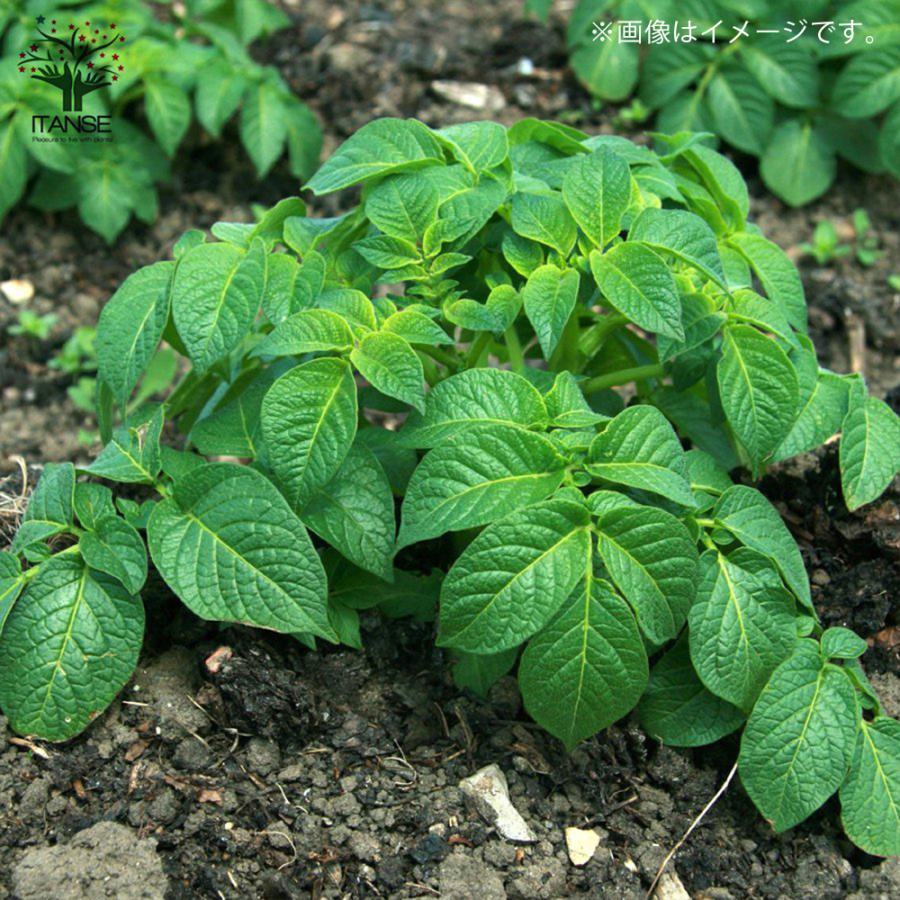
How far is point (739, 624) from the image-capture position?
210cm

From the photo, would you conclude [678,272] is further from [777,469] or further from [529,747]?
[529,747]

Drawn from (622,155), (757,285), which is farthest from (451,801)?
(757,285)

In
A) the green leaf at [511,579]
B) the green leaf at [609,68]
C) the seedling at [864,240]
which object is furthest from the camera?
the green leaf at [609,68]

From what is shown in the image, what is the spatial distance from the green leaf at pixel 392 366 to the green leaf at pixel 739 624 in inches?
22.5

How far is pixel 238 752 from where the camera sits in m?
2.18

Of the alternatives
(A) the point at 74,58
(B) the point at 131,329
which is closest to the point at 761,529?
(B) the point at 131,329

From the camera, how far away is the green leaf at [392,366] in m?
2.00

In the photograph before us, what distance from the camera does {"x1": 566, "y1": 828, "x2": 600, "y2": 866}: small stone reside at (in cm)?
209

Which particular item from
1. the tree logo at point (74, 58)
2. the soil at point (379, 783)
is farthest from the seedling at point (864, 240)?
the tree logo at point (74, 58)

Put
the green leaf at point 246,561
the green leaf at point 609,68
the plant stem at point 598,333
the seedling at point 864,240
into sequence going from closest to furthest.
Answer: the green leaf at point 246,561, the plant stem at point 598,333, the seedling at point 864,240, the green leaf at point 609,68

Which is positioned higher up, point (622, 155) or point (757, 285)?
point (622, 155)

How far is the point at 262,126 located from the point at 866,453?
217cm

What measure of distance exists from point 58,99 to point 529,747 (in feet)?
Result: 7.89

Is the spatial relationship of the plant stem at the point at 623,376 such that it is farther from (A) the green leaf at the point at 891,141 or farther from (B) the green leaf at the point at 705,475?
(A) the green leaf at the point at 891,141
